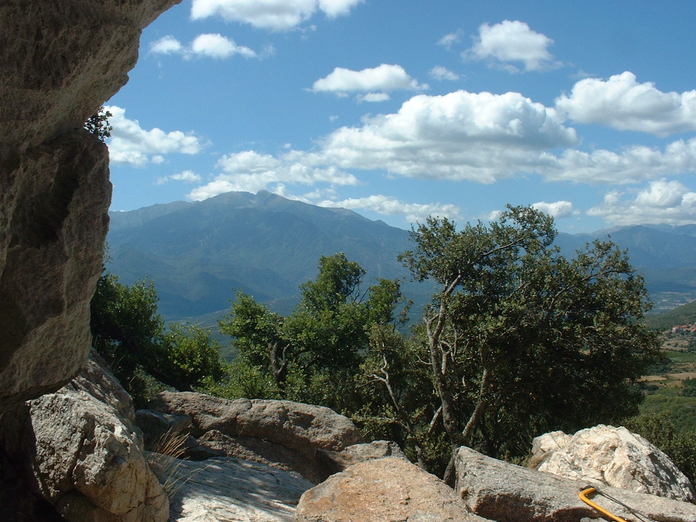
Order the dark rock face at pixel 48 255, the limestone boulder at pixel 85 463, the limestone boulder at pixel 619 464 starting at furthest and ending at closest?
the limestone boulder at pixel 619 464 < the limestone boulder at pixel 85 463 < the dark rock face at pixel 48 255

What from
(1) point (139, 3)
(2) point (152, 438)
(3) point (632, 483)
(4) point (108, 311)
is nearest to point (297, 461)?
(2) point (152, 438)

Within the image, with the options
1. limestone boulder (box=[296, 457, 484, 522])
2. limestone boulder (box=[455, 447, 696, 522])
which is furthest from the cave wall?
limestone boulder (box=[455, 447, 696, 522])

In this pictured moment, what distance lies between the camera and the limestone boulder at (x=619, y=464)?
945cm

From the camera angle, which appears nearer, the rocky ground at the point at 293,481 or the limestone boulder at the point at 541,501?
the rocky ground at the point at 293,481

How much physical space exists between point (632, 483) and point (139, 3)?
370 inches

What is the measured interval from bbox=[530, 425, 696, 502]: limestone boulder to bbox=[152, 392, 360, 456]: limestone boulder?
19.9ft

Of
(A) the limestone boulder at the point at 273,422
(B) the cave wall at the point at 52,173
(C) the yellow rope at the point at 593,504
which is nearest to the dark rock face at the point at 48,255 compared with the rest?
(B) the cave wall at the point at 52,173

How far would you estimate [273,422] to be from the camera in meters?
15.7

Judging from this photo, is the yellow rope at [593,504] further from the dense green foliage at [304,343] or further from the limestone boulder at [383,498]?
the dense green foliage at [304,343]

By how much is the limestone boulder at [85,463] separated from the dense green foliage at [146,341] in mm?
22279

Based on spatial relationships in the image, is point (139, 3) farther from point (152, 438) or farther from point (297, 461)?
point (297, 461)

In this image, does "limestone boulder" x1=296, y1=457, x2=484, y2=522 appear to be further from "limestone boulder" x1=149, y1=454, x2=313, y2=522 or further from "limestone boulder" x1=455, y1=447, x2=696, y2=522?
"limestone boulder" x1=149, y1=454, x2=313, y2=522

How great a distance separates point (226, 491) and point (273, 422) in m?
6.75

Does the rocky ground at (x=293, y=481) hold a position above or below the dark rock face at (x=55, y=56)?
below
